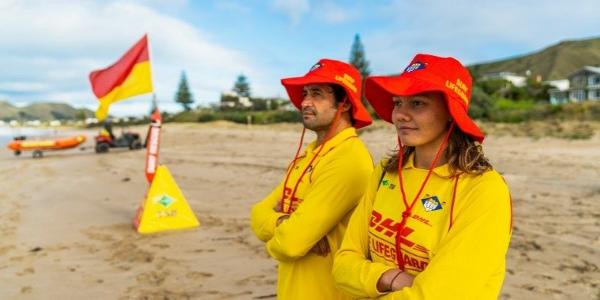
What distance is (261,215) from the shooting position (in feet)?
8.55

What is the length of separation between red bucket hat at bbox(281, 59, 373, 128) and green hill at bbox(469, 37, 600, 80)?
112 metres

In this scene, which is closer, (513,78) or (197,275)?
(197,275)

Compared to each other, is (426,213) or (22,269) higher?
(426,213)

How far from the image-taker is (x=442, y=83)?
5.37 ft

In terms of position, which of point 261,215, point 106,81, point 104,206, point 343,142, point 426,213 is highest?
point 106,81

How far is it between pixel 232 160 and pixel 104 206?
19.4ft

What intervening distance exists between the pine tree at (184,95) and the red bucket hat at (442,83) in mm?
81816

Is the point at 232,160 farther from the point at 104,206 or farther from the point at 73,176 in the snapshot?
the point at 104,206

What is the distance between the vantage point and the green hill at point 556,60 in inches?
4338

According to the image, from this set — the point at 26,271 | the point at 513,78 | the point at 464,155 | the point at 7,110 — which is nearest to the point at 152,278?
the point at 26,271

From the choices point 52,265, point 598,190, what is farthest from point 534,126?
point 52,265

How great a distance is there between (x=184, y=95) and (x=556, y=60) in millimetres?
92551

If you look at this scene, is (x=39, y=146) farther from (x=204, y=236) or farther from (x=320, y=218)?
(x=320, y=218)

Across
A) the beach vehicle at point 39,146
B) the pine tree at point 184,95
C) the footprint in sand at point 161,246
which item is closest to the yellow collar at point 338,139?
the footprint in sand at point 161,246
